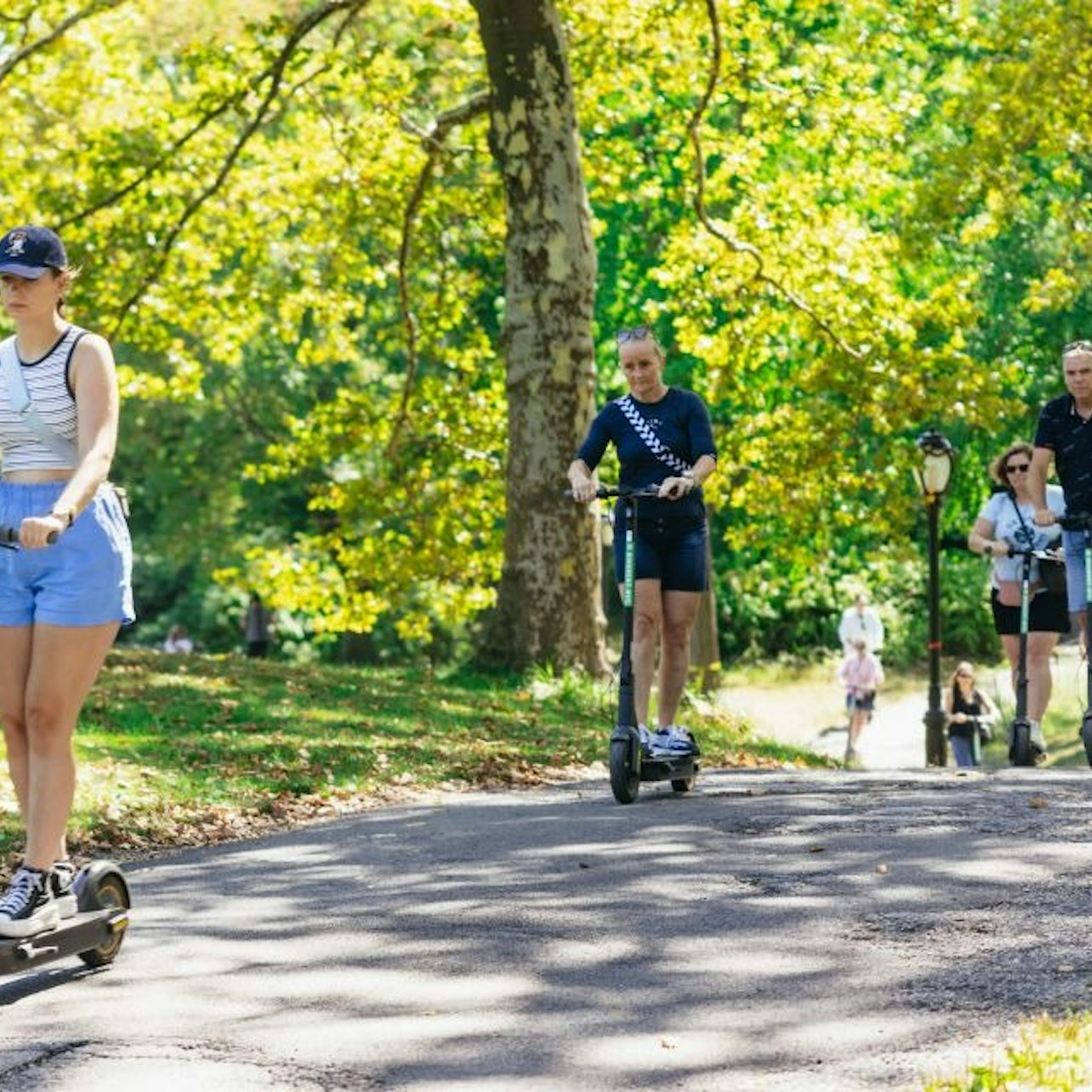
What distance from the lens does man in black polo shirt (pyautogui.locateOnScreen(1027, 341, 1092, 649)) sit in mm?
12609

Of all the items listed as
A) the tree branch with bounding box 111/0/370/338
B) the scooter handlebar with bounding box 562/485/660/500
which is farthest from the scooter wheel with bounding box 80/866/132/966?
the tree branch with bounding box 111/0/370/338

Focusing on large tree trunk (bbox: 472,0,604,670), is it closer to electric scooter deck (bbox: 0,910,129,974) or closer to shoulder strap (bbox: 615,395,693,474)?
shoulder strap (bbox: 615,395,693,474)

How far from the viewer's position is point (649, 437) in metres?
10.9

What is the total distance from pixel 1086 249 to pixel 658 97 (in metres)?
6.66

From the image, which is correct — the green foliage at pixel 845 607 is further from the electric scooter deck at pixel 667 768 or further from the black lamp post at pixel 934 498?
the electric scooter deck at pixel 667 768

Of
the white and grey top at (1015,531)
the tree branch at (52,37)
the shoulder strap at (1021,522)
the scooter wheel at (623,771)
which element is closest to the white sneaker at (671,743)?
the scooter wheel at (623,771)

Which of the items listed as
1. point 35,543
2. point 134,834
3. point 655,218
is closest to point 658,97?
point 655,218

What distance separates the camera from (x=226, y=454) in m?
46.7

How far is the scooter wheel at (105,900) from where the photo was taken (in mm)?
6836

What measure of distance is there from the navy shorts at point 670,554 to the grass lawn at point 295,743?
230 centimetres

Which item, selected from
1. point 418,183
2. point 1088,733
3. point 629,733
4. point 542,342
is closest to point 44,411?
point 629,733

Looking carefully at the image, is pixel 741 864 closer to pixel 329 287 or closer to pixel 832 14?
pixel 329 287

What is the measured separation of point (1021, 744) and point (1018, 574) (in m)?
1.13

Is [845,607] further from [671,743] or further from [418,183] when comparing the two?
[671,743]
